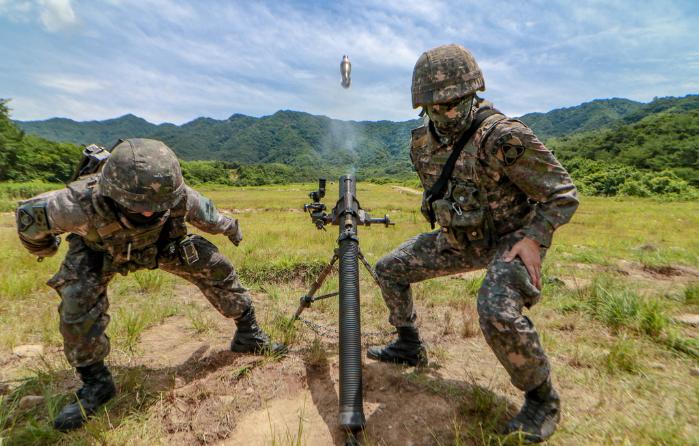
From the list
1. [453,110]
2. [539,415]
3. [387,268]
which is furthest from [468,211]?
[539,415]

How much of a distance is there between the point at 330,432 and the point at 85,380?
1.87 m

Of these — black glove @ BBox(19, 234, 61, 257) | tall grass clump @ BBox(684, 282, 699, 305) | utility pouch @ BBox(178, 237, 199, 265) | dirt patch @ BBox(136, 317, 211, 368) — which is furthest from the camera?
tall grass clump @ BBox(684, 282, 699, 305)

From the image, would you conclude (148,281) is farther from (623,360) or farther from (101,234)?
(623,360)

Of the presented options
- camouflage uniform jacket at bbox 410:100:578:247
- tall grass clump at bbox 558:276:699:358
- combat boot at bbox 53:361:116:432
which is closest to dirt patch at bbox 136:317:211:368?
combat boot at bbox 53:361:116:432

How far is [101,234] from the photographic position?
2660 mm

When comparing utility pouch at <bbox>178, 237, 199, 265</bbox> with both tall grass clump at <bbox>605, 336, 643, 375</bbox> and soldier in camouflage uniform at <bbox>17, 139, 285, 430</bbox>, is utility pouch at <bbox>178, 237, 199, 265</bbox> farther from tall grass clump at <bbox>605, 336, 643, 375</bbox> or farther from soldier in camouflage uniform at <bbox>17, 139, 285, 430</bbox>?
tall grass clump at <bbox>605, 336, 643, 375</bbox>

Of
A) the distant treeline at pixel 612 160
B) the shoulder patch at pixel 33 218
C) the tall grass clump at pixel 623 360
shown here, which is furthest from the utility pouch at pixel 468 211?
the distant treeline at pixel 612 160

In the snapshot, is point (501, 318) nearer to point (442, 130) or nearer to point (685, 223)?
point (442, 130)

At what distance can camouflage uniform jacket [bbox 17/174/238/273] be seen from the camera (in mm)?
2502

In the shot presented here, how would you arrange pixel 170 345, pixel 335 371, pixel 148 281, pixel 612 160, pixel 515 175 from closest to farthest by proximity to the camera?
1. pixel 515 175
2. pixel 335 371
3. pixel 170 345
4. pixel 148 281
5. pixel 612 160

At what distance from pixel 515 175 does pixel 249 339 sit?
2643mm

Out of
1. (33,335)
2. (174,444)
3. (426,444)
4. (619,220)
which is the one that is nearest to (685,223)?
(619,220)

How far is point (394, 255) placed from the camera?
3244mm

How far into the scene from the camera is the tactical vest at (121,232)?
264cm
